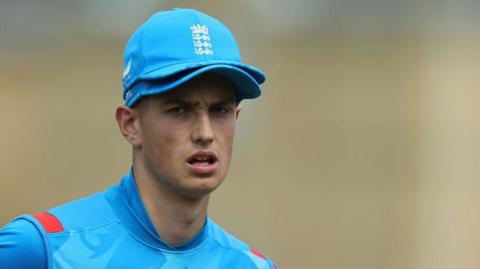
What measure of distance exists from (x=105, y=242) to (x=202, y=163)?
15.4 inches

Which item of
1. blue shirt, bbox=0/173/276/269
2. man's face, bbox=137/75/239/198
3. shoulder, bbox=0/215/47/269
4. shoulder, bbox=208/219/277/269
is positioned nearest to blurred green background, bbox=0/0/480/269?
shoulder, bbox=208/219/277/269

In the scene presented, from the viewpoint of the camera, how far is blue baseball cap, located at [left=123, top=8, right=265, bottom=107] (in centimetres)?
250

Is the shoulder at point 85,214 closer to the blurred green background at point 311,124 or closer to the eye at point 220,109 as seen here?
the eye at point 220,109

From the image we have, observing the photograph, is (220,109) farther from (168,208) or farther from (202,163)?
(168,208)

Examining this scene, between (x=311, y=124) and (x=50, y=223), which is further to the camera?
(x=311, y=124)

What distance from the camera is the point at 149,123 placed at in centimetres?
258

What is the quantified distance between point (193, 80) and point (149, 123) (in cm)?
20

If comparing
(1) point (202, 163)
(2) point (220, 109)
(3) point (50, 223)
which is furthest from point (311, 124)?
(3) point (50, 223)

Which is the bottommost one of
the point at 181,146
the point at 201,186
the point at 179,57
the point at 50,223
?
the point at 50,223

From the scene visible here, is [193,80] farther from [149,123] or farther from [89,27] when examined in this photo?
[89,27]

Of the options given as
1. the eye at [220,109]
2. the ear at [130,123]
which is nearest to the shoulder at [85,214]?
the ear at [130,123]

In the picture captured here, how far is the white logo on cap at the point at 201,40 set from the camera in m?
2.55

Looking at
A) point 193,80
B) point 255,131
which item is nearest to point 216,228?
point 193,80

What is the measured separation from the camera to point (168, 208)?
2.63 metres
